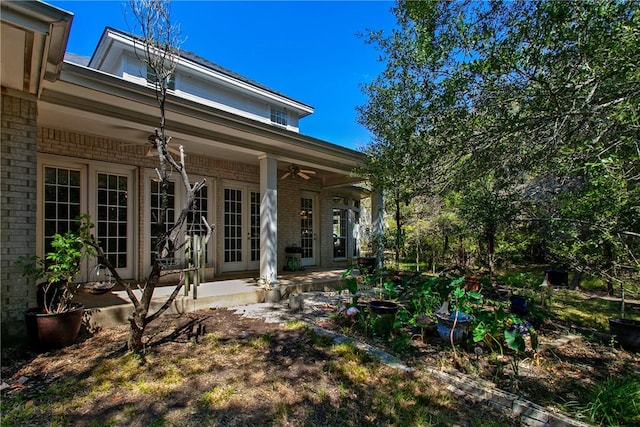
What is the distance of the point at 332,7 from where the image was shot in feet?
17.8

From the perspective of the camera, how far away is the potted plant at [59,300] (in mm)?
3195

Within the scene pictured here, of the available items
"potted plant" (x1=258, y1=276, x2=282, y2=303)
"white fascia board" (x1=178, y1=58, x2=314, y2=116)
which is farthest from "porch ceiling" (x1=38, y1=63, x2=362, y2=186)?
"white fascia board" (x1=178, y1=58, x2=314, y2=116)

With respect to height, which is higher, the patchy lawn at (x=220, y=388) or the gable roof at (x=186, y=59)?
the gable roof at (x=186, y=59)

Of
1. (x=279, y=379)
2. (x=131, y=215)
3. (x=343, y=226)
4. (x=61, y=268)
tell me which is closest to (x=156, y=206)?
(x=131, y=215)

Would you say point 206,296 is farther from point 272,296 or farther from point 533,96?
point 533,96

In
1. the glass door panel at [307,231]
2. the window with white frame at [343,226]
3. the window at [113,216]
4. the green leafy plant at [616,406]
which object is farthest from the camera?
the window with white frame at [343,226]

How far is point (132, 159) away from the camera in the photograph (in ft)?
19.4

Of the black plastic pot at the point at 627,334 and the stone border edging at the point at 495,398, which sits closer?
the stone border edging at the point at 495,398

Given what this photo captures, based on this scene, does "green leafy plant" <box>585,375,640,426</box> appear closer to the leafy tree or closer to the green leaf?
the green leaf

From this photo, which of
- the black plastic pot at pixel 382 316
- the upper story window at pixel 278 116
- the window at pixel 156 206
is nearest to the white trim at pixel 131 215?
the window at pixel 156 206

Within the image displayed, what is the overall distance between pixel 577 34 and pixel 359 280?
18.2 feet

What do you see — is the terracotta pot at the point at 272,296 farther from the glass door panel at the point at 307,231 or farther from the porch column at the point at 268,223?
the glass door panel at the point at 307,231

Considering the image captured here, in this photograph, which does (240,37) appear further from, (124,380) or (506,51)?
(124,380)

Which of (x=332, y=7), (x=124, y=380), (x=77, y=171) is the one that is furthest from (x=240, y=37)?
(x=124, y=380)
